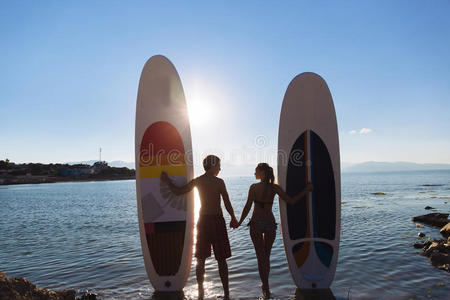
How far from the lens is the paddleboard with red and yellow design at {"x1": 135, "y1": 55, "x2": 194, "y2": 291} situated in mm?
4090

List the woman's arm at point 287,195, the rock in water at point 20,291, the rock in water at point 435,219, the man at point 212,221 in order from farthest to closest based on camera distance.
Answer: the rock in water at point 435,219 < the woman's arm at point 287,195 < the man at point 212,221 < the rock in water at point 20,291

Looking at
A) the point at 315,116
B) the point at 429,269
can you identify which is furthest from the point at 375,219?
the point at 315,116

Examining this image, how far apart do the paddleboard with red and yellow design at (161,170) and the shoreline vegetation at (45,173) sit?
→ 292 feet

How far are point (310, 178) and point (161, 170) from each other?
85.1 inches

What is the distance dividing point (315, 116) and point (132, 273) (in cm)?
425

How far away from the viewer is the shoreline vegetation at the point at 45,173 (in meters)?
78.2

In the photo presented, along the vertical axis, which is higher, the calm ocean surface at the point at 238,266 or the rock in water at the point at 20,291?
the rock in water at the point at 20,291

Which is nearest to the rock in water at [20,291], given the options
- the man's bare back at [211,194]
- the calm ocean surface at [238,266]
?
the calm ocean surface at [238,266]

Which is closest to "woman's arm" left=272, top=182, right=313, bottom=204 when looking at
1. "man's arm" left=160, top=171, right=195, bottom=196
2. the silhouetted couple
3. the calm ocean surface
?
the silhouetted couple

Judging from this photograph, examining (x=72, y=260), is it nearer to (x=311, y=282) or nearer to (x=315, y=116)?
(x=311, y=282)

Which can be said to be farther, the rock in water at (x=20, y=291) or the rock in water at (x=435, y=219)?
the rock in water at (x=435, y=219)

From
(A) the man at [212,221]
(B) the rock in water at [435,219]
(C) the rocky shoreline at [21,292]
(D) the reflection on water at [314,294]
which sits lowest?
(B) the rock in water at [435,219]

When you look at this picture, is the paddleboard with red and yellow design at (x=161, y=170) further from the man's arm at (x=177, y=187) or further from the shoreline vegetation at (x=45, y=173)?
the shoreline vegetation at (x=45, y=173)

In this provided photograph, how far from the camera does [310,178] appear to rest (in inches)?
163
